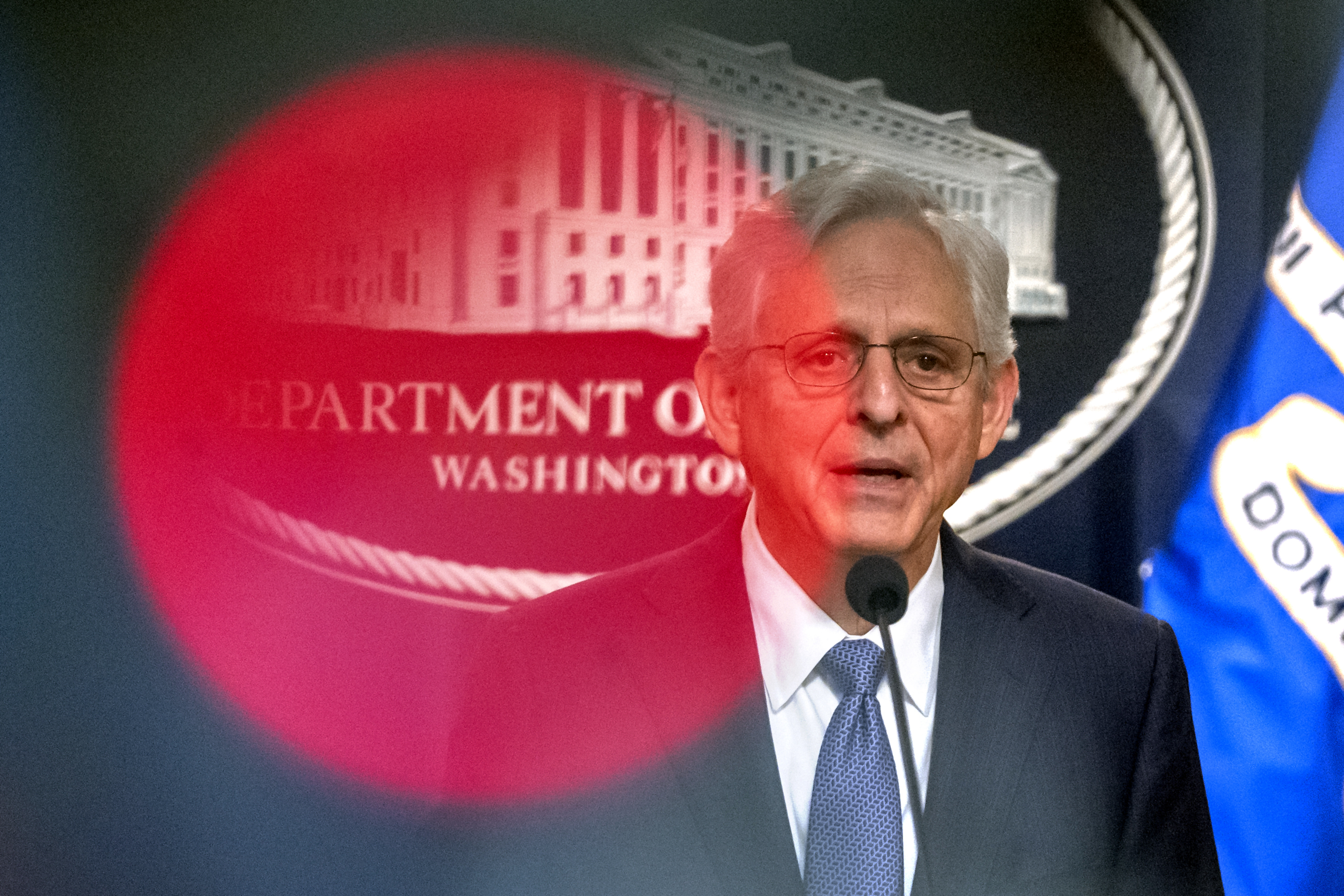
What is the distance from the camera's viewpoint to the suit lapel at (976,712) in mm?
1059

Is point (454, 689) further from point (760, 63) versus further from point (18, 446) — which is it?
point (760, 63)

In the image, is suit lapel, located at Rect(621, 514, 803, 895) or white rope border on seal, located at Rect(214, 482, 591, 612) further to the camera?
white rope border on seal, located at Rect(214, 482, 591, 612)

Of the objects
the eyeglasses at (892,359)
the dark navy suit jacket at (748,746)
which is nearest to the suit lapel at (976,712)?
the dark navy suit jacket at (748,746)

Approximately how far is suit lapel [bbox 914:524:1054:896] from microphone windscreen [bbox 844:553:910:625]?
0.82ft

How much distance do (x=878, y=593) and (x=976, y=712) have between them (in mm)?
352

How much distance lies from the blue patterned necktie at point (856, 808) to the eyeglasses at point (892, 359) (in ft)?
1.00

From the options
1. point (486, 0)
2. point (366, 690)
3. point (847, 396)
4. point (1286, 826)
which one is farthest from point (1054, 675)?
point (486, 0)

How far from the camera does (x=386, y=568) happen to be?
1939mm

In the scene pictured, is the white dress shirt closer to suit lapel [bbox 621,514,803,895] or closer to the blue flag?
suit lapel [bbox 621,514,803,895]

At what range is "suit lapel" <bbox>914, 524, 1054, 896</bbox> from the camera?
1.06 metres

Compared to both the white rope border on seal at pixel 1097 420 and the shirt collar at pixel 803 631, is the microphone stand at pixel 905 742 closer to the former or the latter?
the shirt collar at pixel 803 631

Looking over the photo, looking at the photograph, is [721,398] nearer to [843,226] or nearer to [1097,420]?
[843,226]

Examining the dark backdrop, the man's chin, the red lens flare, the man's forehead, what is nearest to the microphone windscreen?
the man's chin

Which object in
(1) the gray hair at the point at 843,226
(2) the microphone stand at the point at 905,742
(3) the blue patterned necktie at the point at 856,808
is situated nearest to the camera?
(2) the microphone stand at the point at 905,742
